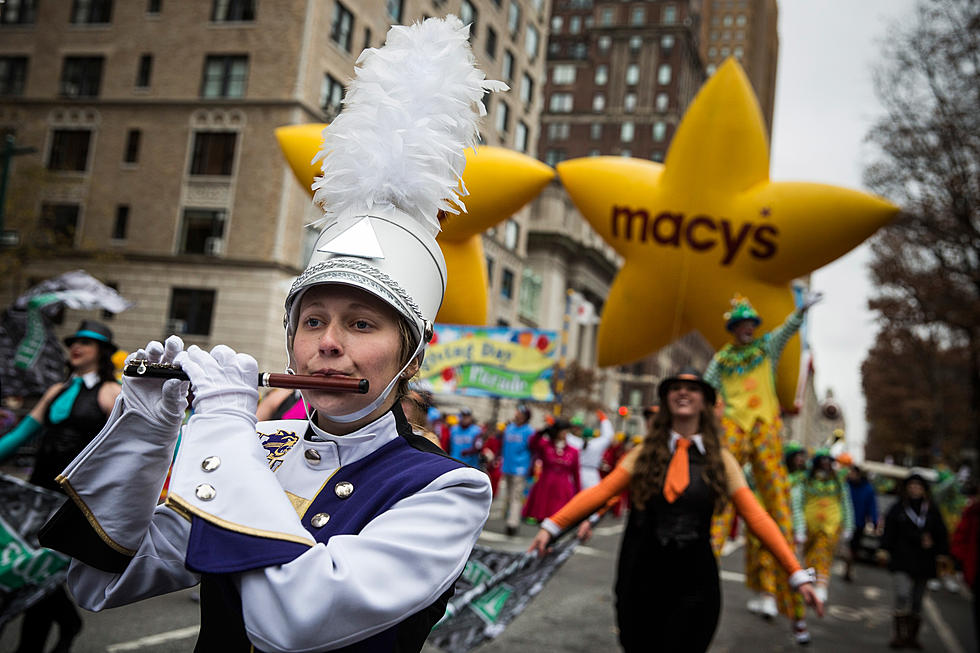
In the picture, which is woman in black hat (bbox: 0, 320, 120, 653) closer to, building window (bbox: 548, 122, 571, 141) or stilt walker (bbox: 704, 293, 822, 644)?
stilt walker (bbox: 704, 293, 822, 644)

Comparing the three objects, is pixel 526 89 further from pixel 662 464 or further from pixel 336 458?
pixel 336 458

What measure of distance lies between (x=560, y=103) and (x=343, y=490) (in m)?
89.2

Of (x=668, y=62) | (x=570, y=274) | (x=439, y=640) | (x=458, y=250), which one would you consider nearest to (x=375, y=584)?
(x=439, y=640)

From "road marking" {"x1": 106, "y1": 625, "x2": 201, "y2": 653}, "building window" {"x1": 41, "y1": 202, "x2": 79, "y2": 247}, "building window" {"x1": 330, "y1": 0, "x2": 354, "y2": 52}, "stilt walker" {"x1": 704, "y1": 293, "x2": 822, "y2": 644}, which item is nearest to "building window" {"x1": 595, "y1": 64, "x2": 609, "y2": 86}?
"building window" {"x1": 330, "y1": 0, "x2": 354, "y2": 52}

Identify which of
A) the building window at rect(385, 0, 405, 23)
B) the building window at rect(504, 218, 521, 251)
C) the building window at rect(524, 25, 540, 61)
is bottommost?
the building window at rect(504, 218, 521, 251)

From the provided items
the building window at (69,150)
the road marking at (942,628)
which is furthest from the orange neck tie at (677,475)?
the building window at (69,150)

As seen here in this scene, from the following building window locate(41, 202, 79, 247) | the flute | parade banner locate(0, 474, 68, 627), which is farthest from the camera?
building window locate(41, 202, 79, 247)

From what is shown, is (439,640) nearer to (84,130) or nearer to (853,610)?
(853,610)

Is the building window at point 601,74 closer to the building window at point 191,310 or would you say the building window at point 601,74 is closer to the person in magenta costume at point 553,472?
the building window at point 191,310

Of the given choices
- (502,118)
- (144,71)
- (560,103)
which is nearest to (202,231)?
(144,71)

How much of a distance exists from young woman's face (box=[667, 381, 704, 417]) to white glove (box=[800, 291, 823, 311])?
5.43ft

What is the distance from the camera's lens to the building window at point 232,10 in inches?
1136

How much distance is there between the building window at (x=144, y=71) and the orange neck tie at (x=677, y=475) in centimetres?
2947

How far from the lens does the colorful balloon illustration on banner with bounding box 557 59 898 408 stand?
6.55m
